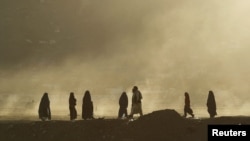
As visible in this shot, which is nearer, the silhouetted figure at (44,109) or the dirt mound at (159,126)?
the dirt mound at (159,126)

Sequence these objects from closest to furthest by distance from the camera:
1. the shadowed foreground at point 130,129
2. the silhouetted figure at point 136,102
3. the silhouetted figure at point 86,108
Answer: the shadowed foreground at point 130,129 < the silhouetted figure at point 136,102 < the silhouetted figure at point 86,108

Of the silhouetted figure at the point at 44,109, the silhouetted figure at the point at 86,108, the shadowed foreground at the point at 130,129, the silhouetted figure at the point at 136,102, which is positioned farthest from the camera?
the silhouetted figure at the point at 44,109

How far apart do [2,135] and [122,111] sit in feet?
31.1

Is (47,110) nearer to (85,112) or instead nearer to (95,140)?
(85,112)

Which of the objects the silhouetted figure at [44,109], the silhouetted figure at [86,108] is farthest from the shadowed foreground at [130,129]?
the silhouetted figure at [44,109]

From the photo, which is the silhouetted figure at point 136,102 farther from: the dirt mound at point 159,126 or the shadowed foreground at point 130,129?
the dirt mound at point 159,126

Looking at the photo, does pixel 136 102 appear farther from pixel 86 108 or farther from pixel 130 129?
pixel 130 129

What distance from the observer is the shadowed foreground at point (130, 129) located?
21641mm

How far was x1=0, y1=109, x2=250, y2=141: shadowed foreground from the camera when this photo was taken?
71.0 feet

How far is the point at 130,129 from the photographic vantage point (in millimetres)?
22328

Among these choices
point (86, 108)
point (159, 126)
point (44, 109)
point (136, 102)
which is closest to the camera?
point (159, 126)

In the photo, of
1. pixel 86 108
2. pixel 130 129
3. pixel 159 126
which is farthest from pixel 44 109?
pixel 159 126

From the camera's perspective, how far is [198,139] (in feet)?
67.9

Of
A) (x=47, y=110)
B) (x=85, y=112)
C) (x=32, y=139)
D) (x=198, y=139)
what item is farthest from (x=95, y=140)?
(x=47, y=110)
